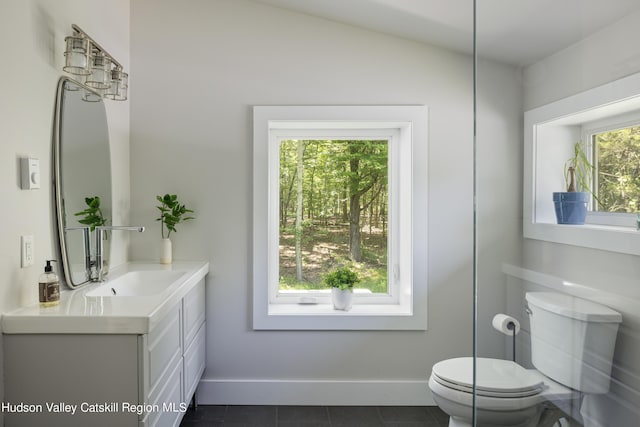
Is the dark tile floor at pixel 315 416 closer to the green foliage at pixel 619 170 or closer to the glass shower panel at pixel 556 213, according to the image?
the glass shower panel at pixel 556 213

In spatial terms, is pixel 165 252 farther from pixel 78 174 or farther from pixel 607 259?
pixel 607 259

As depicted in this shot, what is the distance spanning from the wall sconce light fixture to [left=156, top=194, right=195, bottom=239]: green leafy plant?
24.2 inches

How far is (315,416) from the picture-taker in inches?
100.0

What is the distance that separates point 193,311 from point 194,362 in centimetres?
28

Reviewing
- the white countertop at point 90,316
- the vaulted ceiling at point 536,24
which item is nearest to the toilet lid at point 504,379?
the vaulted ceiling at point 536,24

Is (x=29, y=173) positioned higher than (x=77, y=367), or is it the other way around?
(x=29, y=173)

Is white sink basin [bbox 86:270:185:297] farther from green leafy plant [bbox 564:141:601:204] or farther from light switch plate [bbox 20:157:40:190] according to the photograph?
green leafy plant [bbox 564:141:601:204]

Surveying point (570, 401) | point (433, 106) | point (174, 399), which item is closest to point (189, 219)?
point (174, 399)

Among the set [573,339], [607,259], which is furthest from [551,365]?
[607,259]

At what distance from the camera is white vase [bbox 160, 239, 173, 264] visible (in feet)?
8.43

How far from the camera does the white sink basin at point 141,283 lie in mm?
2082

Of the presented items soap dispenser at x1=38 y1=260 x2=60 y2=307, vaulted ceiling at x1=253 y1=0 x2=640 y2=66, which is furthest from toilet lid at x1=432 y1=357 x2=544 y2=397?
soap dispenser at x1=38 y1=260 x2=60 y2=307

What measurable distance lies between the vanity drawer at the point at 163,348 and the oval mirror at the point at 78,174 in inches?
17.8

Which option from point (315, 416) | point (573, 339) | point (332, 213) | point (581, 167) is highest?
point (581, 167)
